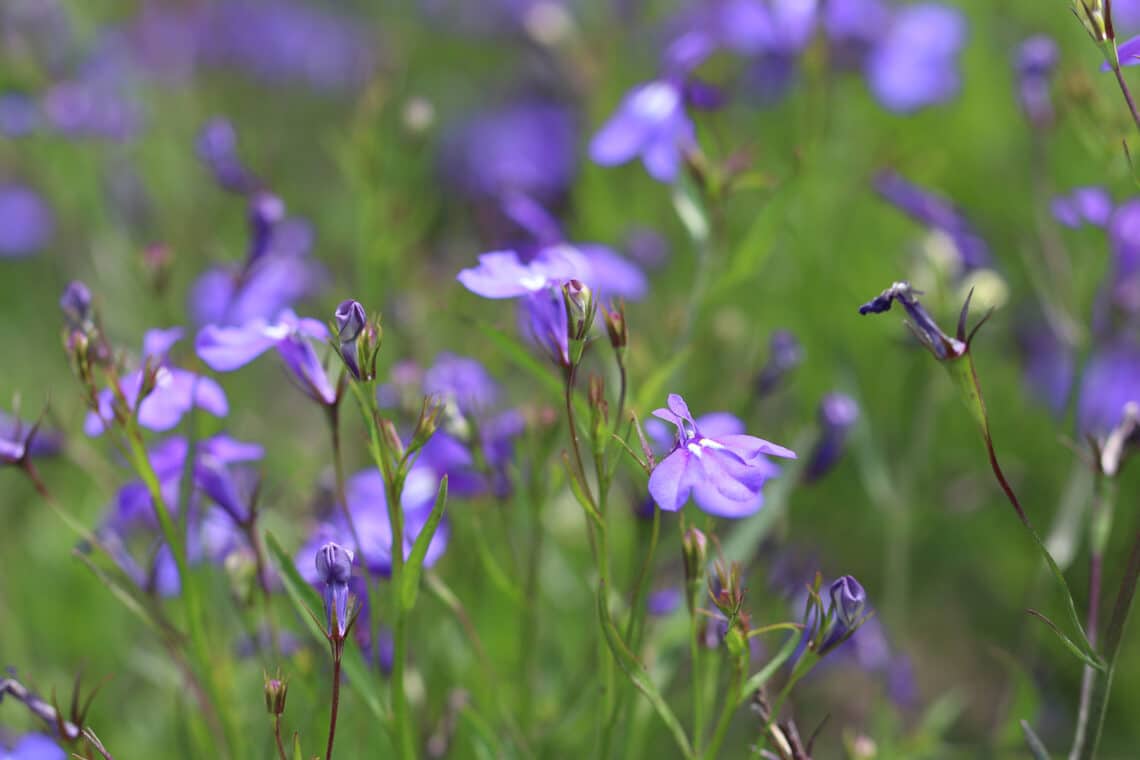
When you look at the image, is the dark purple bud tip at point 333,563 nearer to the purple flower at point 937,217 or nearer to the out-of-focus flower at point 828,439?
the out-of-focus flower at point 828,439

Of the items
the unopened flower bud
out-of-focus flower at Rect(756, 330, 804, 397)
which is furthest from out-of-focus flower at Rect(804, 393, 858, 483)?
the unopened flower bud

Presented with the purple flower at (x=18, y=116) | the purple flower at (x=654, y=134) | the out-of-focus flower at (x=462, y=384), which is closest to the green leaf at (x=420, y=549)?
the out-of-focus flower at (x=462, y=384)

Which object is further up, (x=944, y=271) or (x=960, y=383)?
(x=960, y=383)

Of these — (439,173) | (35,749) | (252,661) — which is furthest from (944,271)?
(439,173)

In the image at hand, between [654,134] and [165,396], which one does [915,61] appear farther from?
[165,396]

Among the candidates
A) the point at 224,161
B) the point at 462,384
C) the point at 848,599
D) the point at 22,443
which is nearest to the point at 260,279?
the point at 224,161

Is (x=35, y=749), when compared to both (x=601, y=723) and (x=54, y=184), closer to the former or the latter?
(x=601, y=723)

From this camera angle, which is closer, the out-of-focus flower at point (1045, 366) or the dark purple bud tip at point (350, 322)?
the dark purple bud tip at point (350, 322)
